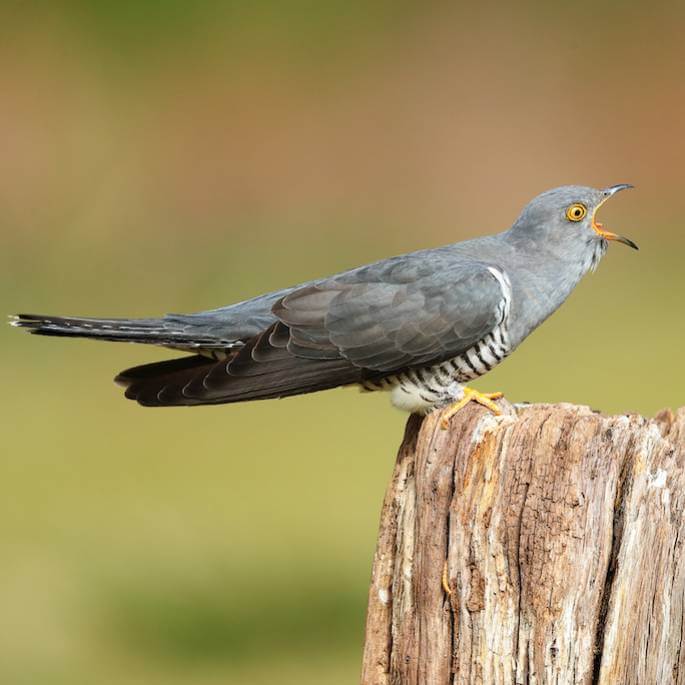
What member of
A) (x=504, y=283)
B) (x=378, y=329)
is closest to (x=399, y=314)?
(x=378, y=329)

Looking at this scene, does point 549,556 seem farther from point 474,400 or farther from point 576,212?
point 576,212

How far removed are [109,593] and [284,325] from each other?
2896mm

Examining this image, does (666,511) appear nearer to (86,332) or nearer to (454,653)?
(454,653)

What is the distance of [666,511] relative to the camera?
160cm

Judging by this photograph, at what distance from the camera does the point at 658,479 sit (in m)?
1.61

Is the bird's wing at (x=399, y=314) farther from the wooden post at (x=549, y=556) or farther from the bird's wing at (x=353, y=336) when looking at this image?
the wooden post at (x=549, y=556)

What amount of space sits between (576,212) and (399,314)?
0.48 meters

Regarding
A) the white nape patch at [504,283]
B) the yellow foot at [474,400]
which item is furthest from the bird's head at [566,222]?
the yellow foot at [474,400]

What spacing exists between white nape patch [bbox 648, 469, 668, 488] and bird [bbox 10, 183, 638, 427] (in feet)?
1.93

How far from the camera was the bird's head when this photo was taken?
2.45 m

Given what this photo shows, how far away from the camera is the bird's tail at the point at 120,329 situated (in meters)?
2.24

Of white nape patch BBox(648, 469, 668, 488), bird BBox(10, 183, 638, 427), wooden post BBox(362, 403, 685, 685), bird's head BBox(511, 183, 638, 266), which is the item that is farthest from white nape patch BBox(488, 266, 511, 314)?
white nape patch BBox(648, 469, 668, 488)

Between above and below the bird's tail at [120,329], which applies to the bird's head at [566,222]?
above

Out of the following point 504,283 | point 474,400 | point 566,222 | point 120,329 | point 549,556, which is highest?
point 566,222
